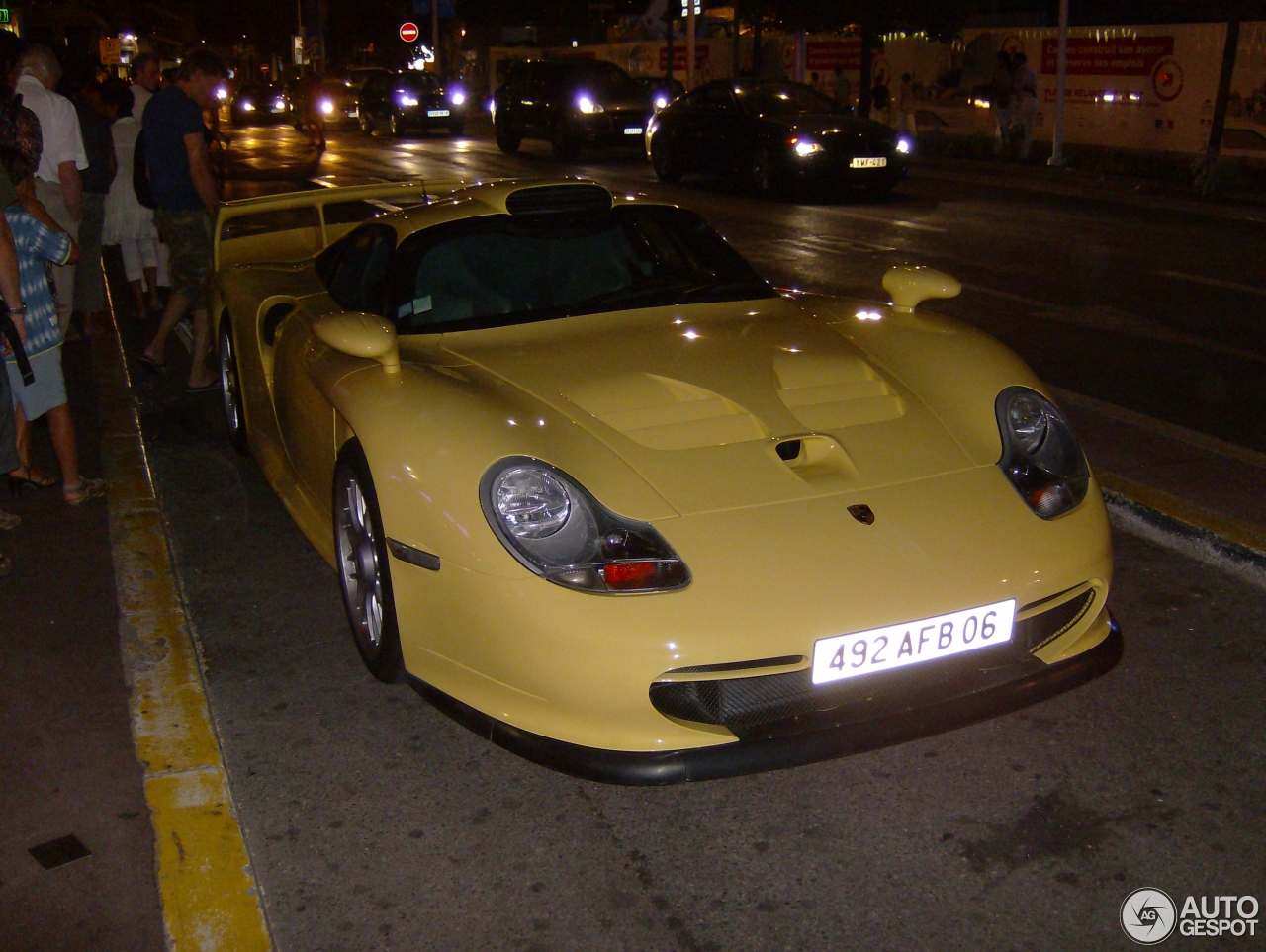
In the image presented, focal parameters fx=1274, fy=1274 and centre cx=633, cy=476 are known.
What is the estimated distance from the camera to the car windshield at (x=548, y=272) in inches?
159

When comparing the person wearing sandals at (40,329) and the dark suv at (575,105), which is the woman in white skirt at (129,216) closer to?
the person wearing sandals at (40,329)

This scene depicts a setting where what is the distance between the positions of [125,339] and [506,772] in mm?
6031

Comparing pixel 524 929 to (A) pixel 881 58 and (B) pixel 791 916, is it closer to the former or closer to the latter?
(B) pixel 791 916

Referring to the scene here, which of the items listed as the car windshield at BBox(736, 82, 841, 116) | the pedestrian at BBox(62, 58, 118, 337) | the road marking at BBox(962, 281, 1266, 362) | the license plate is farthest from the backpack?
the car windshield at BBox(736, 82, 841, 116)

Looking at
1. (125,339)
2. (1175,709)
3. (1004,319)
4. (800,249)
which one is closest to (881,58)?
(800,249)

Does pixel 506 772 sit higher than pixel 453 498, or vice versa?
pixel 453 498

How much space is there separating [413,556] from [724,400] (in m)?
0.92

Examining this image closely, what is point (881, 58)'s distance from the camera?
27.2 meters

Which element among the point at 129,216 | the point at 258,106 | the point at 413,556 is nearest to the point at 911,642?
the point at 413,556

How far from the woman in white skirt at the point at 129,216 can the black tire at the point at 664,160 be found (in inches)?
405

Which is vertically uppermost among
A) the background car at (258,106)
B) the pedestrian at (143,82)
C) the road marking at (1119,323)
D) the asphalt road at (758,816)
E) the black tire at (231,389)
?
the pedestrian at (143,82)

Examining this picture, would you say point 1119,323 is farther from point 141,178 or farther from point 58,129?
point 58,129

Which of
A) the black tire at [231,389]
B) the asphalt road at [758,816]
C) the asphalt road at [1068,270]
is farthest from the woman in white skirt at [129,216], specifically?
the asphalt road at [758,816]

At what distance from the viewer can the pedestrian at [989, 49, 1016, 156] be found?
21.5 meters
